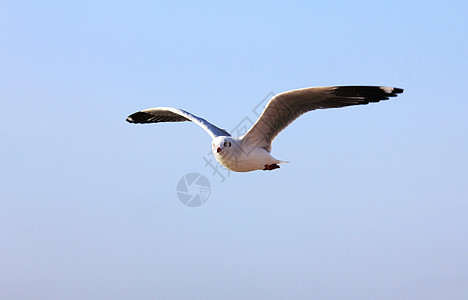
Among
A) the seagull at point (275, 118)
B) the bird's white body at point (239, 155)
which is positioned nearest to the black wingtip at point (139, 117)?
the seagull at point (275, 118)

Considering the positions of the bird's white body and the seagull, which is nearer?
the seagull

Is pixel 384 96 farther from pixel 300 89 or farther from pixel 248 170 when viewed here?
pixel 248 170

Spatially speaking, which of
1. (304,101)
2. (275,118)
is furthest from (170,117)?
(304,101)

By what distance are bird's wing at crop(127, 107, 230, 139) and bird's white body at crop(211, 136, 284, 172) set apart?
930mm

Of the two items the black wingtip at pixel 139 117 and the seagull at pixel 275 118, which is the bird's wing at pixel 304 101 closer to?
the seagull at pixel 275 118

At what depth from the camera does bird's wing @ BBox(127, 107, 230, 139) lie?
42.4ft

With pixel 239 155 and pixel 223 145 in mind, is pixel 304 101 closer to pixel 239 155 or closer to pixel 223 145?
pixel 239 155

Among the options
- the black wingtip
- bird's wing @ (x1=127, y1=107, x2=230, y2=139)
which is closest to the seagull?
bird's wing @ (x1=127, y1=107, x2=230, y2=139)

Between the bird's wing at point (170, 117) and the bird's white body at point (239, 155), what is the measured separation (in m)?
0.93

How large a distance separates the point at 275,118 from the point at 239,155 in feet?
3.50

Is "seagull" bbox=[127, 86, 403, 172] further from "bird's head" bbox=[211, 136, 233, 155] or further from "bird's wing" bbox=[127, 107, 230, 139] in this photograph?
"bird's wing" bbox=[127, 107, 230, 139]

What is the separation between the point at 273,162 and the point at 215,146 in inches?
52.1

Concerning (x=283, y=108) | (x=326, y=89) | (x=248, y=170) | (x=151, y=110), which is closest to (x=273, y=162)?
(x=248, y=170)

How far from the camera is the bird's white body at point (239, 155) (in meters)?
11.4
